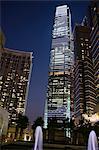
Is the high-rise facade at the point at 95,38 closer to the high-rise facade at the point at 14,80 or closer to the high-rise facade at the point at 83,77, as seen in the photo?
the high-rise facade at the point at 83,77

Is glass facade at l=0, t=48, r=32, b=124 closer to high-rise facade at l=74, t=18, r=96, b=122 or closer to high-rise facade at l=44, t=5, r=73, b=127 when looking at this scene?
high-rise facade at l=44, t=5, r=73, b=127

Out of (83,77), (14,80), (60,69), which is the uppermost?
(60,69)

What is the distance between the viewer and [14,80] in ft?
419

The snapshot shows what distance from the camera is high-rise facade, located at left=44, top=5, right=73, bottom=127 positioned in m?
142

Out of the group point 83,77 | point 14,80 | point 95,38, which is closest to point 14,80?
point 14,80

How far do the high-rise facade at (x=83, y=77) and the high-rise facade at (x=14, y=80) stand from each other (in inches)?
1235

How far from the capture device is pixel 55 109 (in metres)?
142

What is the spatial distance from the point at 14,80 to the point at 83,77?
41620 mm

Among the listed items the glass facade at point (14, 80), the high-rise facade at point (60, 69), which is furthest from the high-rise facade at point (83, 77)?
the glass facade at point (14, 80)

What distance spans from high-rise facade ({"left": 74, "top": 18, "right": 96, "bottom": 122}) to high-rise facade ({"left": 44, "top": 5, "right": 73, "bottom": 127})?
832 inches

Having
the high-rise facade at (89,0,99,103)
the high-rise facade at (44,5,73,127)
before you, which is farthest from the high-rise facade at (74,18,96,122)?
the high-rise facade at (44,5,73,127)

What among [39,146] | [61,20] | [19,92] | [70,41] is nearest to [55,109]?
[19,92]

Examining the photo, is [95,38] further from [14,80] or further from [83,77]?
[14,80]

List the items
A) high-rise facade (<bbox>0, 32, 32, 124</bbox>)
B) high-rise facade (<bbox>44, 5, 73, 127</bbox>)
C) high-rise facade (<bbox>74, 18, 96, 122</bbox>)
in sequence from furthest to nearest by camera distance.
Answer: high-rise facade (<bbox>44, 5, 73, 127</bbox>)
high-rise facade (<bbox>0, 32, 32, 124</bbox>)
high-rise facade (<bbox>74, 18, 96, 122</bbox>)
